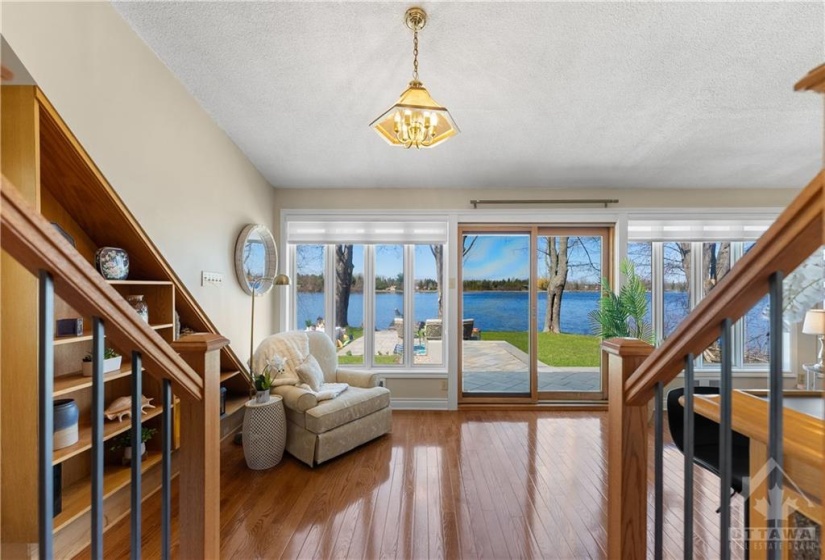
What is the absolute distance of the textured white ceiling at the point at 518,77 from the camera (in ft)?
5.57

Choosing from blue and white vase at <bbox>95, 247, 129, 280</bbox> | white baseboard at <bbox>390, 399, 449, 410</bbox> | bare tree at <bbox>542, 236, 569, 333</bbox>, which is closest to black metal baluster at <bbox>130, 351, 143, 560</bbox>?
blue and white vase at <bbox>95, 247, 129, 280</bbox>

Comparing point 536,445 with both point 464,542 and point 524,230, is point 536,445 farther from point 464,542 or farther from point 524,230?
point 524,230

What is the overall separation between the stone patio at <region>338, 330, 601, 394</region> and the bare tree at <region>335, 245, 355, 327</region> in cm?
34

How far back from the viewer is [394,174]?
3633mm

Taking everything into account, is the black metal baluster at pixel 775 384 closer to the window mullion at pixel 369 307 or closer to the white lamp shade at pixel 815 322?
the white lamp shade at pixel 815 322

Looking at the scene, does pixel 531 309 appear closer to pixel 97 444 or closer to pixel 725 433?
pixel 725 433

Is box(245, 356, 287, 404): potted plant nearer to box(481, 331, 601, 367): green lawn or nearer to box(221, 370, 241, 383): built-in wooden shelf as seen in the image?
box(221, 370, 241, 383): built-in wooden shelf

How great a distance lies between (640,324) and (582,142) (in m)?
1.89

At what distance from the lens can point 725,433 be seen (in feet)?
2.57

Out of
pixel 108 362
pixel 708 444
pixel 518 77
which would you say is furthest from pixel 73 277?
pixel 708 444

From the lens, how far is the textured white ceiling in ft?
5.57

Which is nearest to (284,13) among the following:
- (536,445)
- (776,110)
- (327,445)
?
(327,445)

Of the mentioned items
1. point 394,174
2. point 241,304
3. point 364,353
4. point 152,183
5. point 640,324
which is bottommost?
point 364,353

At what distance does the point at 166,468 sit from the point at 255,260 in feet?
8.37
